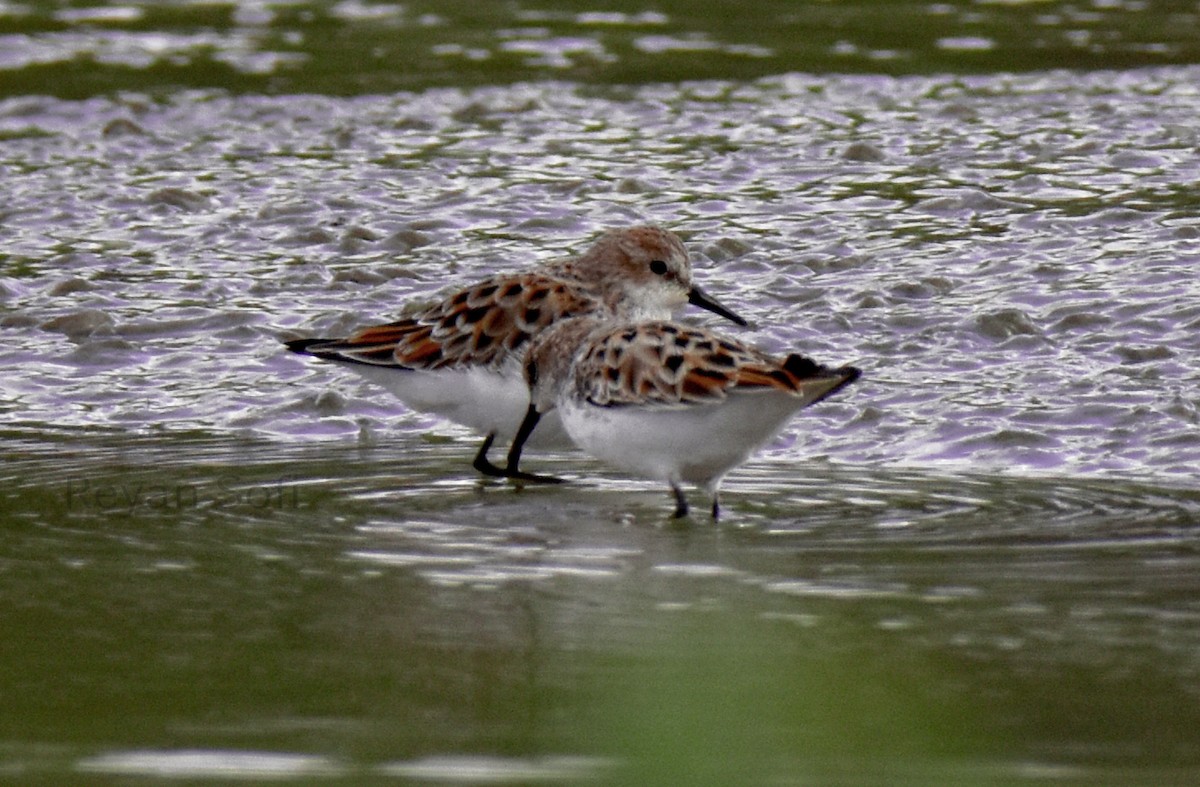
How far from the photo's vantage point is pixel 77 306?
31.3ft

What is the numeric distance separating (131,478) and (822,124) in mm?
7239

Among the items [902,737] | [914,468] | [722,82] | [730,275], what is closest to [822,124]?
[722,82]

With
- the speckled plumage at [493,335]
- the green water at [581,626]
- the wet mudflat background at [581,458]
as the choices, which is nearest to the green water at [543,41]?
the wet mudflat background at [581,458]

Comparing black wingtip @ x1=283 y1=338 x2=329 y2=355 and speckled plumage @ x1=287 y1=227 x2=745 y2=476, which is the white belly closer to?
speckled plumage @ x1=287 y1=227 x2=745 y2=476

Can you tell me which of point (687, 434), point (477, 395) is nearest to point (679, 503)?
point (687, 434)

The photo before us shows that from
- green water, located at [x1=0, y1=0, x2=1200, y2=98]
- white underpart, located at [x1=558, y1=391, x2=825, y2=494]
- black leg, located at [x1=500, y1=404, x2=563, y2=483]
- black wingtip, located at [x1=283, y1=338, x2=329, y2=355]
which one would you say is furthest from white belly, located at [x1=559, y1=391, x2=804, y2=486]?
green water, located at [x1=0, y1=0, x2=1200, y2=98]

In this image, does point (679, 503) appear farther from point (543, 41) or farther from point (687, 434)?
point (543, 41)

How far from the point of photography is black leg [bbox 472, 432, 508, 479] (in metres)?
7.05

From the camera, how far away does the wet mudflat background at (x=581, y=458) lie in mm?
3936

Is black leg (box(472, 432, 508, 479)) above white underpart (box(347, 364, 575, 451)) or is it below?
below

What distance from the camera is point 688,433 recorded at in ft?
20.1

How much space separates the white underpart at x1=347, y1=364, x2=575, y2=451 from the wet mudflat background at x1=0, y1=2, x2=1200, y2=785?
214 millimetres

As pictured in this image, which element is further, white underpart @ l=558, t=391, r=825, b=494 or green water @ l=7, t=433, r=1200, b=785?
white underpart @ l=558, t=391, r=825, b=494

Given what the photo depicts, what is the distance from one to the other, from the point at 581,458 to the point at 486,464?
60 cm
